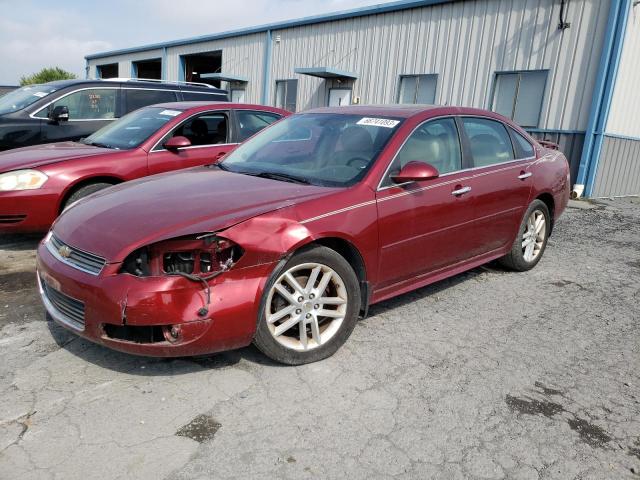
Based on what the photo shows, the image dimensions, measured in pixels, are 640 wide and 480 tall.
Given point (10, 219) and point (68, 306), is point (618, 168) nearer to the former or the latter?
point (10, 219)

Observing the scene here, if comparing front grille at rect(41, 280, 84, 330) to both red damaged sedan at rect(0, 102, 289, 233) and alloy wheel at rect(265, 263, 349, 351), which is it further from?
red damaged sedan at rect(0, 102, 289, 233)

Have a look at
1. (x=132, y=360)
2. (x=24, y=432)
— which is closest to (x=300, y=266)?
(x=132, y=360)

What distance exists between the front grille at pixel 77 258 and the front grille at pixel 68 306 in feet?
0.59

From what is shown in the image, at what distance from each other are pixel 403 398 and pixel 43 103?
645 centimetres

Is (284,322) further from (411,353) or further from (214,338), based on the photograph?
(411,353)

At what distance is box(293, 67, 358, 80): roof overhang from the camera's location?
14547 millimetres

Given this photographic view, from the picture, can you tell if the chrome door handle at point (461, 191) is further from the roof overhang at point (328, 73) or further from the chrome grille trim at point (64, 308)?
the roof overhang at point (328, 73)

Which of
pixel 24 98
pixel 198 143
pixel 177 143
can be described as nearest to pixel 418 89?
pixel 198 143

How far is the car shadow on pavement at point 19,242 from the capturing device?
17.9 ft

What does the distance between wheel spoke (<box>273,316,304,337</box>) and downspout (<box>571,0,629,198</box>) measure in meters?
9.75

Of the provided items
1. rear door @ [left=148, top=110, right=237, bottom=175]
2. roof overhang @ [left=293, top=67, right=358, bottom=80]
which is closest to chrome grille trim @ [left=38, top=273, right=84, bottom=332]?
rear door @ [left=148, top=110, right=237, bottom=175]

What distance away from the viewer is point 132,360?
3105mm

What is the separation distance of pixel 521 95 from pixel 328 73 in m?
5.46

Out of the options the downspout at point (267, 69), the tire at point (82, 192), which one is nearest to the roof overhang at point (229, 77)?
the downspout at point (267, 69)
